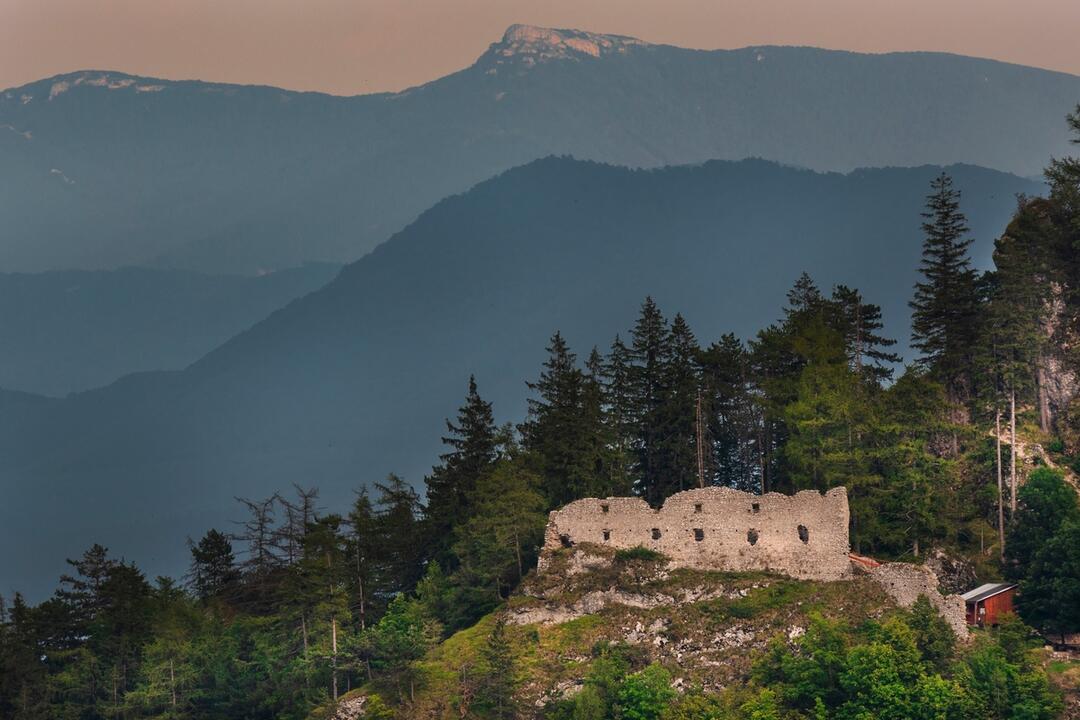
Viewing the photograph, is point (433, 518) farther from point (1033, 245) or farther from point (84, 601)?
point (1033, 245)

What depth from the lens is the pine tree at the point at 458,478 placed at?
99688 mm

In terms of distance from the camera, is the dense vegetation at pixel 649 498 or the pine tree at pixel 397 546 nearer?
the dense vegetation at pixel 649 498

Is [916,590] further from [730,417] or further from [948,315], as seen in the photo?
[948,315]

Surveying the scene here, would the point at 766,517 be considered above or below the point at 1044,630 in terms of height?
above

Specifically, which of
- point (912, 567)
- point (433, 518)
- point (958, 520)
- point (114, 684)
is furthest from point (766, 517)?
point (114, 684)

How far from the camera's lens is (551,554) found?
87.4 m

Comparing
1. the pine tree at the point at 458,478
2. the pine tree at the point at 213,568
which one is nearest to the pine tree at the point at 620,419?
the pine tree at the point at 458,478

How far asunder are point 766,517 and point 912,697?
11.8 metres

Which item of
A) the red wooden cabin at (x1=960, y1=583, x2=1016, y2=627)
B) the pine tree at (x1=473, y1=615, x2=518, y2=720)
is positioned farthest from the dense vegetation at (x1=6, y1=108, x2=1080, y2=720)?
the red wooden cabin at (x1=960, y1=583, x2=1016, y2=627)

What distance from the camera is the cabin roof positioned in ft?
275

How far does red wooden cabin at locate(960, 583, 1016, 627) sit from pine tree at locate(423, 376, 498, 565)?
93.8ft

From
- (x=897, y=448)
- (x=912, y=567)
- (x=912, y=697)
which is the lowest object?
(x=912, y=697)

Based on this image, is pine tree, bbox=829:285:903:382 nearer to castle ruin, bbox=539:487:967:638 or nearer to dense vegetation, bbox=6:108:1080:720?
dense vegetation, bbox=6:108:1080:720

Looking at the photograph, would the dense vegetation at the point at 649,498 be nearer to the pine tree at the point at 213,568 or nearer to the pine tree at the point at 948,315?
the pine tree at the point at 948,315
